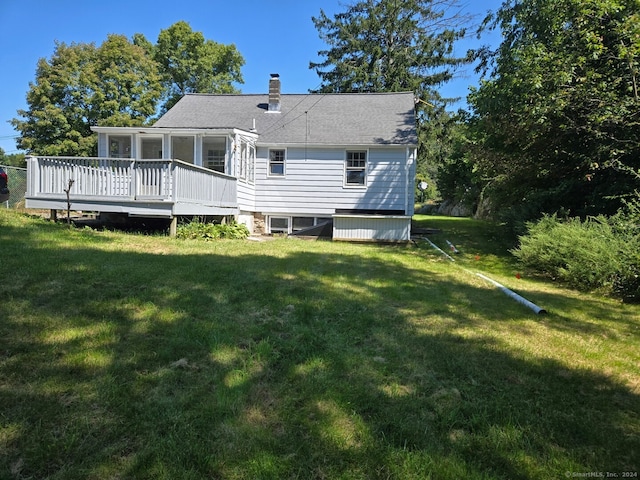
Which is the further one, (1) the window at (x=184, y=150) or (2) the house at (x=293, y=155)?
(1) the window at (x=184, y=150)

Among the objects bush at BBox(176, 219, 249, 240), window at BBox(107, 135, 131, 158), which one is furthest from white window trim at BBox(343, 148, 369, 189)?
window at BBox(107, 135, 131, 158)

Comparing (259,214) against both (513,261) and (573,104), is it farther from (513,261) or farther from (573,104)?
(573,104)

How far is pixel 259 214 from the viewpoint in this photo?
15.2 metres

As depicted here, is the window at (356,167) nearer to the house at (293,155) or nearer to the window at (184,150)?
the house at (293,155)

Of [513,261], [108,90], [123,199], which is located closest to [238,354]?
[123,199]

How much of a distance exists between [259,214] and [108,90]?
20.6 metres

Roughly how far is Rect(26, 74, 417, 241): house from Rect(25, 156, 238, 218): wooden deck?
1.51ft

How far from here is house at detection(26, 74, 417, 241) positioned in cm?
1246

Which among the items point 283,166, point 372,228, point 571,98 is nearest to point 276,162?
point 283,166

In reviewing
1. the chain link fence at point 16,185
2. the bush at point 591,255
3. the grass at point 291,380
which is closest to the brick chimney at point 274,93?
the chain link fence at point 16,185

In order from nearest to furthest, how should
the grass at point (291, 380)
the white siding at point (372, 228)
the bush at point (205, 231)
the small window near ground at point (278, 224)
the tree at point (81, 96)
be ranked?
the grass at point (291, 380) → the bush at point (205, 231) → the white siding at point (372, 228) → the small window near ground at point (278, 224) → the tree at point (81, 96)

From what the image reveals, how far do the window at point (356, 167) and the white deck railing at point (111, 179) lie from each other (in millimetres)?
6051

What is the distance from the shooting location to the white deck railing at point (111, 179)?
31.6 ft

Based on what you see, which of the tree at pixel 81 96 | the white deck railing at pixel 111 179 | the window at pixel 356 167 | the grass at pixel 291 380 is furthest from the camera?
the tree at pixel 81 96
